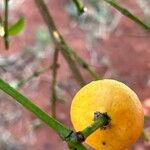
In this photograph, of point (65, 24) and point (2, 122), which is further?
point (65, 24)

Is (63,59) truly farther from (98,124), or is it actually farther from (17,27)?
(98,124)

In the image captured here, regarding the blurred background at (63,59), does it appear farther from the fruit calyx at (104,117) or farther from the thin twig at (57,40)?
the fruit calyx at (104,117)

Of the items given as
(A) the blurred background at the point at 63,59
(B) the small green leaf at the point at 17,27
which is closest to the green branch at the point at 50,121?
(B) the small green leaf at the point at 17,27

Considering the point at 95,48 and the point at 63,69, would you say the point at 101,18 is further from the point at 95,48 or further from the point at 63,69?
the point at 63,69

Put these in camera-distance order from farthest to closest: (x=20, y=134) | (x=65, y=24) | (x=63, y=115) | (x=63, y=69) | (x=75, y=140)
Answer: (x=65, y=24) < (x=63, y=69) < (x=63, y=115) < (x=20, y=134) < (x=75, y=140)

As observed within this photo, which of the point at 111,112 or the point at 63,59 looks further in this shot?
the point at 63,59

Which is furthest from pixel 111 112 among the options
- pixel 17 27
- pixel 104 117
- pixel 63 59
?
pixel 63 59

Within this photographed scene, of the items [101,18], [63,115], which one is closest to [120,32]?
[101,18]
